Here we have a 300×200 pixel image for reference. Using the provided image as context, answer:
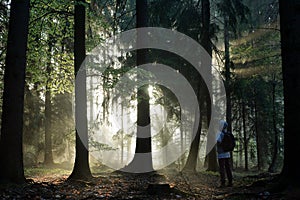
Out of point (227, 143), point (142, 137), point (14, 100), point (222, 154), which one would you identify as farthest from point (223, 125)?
point (14, 100)

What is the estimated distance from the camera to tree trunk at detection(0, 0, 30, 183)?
22.2 ft

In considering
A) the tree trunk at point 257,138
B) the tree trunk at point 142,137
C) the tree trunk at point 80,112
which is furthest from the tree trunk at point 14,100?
the tree trunk at point 257,138

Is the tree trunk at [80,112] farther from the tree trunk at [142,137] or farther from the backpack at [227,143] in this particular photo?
the backpack at [227,143]

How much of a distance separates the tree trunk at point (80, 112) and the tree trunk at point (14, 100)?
226cm

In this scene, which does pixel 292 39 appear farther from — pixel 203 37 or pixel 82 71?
pixel 203 37

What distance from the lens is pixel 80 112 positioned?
939 centimetres

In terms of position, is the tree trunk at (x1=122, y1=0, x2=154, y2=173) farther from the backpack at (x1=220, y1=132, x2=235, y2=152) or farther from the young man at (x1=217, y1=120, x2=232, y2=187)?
the backpack at (x1=220, y1=132, x2=235, y2=152)

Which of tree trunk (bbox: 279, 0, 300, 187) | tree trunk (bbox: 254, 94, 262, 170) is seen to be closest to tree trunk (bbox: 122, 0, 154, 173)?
Result: tree trunk (bbox: 279, 0, 300, 187)

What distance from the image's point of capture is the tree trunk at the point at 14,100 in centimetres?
677

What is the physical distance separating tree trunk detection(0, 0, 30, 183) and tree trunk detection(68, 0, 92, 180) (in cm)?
226

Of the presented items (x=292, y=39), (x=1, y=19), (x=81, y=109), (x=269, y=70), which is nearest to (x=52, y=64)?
(x=1, y=19)

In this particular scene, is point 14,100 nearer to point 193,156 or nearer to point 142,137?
point 142,137

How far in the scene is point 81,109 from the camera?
9.41 metres

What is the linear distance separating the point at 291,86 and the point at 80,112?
600 centimetres
